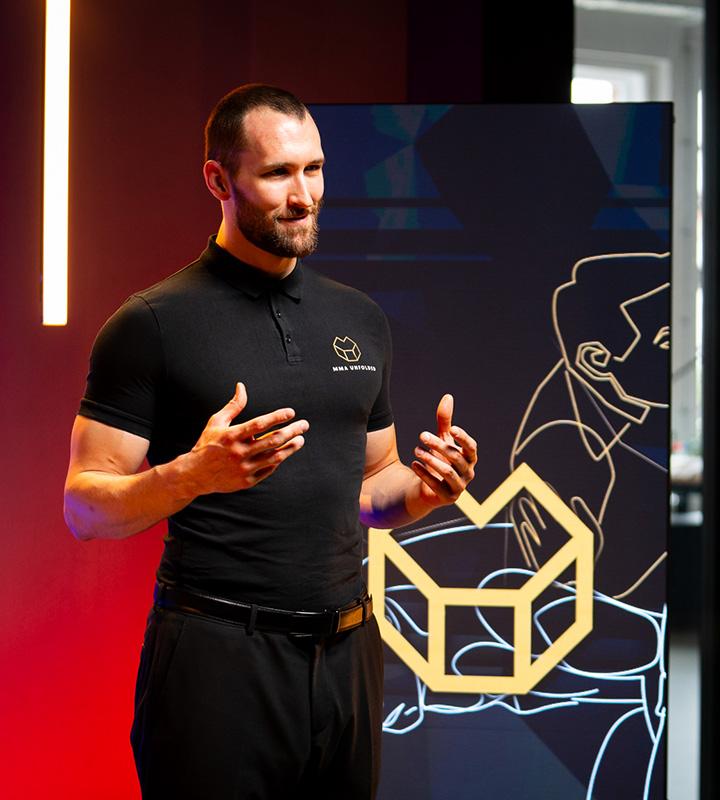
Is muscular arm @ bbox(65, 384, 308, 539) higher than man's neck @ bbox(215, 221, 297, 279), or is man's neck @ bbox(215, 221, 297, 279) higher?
man's neck @ bbox(215, 221, 297, 279)

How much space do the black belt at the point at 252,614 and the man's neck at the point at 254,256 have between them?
52 centimetres

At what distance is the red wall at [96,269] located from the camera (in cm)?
249

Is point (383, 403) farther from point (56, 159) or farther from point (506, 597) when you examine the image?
point (56, 159)

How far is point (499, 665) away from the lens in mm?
2338

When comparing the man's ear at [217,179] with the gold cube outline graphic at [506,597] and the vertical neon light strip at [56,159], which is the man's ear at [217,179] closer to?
the vertical neon light strip at [56,159]

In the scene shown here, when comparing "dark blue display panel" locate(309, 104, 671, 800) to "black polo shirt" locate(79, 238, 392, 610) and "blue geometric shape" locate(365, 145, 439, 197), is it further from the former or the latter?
"black polo shirt" locate(79, 238, 392, 610)

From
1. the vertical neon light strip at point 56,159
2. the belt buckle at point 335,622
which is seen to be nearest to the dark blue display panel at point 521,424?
the vertical neon light strip at point 56,159

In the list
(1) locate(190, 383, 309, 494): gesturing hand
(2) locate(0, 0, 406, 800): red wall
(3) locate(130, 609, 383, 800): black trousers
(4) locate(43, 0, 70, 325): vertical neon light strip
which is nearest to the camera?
(1) locate(190, 383, 309, 494): gesturing hand

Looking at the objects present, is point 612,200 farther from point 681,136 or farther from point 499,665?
point 681,136

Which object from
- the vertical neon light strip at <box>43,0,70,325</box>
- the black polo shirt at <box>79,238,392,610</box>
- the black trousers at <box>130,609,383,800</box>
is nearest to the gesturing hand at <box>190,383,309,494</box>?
the black polo shirt at <box>79,238,392,610</box>

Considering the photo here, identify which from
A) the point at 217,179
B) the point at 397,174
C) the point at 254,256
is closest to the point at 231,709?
the point at 254,256

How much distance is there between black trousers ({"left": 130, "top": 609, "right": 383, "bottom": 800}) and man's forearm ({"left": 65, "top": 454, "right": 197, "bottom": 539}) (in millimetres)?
160

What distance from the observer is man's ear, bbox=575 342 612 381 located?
2.32 metres

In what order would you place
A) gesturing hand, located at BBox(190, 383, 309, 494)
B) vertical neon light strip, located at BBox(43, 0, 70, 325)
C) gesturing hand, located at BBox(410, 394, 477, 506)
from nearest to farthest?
gesturing hand, located at BBox(190, 383, 309, 494)
gesturing hand, located at BBox(410, 394, 477, 506)
vertical neon light strip, located at BBox(43, 0, 70, 325)
